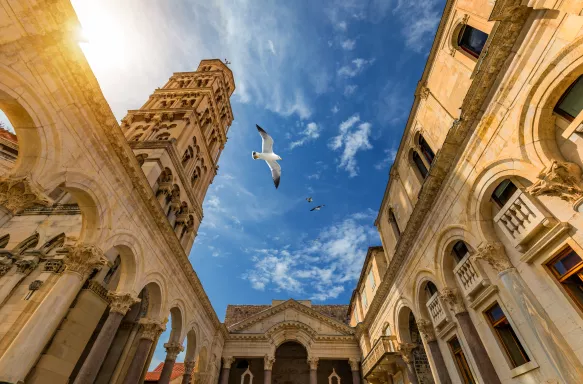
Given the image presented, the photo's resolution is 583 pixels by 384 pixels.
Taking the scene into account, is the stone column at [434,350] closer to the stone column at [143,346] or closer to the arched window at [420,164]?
the arched window at [420,164]

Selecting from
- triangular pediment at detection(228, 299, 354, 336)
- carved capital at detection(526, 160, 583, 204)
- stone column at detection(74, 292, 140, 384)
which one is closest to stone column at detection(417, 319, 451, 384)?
carved capital at detection(526, 160, 583, 204)

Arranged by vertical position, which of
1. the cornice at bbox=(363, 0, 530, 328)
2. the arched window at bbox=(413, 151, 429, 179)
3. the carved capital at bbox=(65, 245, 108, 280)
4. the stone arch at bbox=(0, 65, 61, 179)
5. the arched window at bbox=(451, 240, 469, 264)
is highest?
the arched window at bbox=(413, 151, 429, 179)

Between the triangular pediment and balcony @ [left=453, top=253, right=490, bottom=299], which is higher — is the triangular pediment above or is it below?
above

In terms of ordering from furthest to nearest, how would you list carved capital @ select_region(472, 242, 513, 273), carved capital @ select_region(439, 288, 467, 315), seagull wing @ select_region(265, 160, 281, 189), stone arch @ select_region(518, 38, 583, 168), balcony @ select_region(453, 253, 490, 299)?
seagull wing @ select_region(265, 160, 281, 189) < carved capital @ select_region(439, 288, 467, 315) < balcony @ select_region(453, 253, 490, 299) < carved capital @ select_region(472, 242, 513, 273) < stone arch @ select_region(518, 38, 583, 168)

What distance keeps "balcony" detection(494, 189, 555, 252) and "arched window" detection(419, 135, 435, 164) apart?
219 inches

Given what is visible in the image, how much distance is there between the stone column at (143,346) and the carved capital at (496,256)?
45.6ft

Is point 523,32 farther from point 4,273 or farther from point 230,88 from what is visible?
point 230,88

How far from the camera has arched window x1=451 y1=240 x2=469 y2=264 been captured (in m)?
10.2

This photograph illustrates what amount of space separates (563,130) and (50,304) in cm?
1447

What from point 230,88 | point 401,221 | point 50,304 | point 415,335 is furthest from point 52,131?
point 230,88

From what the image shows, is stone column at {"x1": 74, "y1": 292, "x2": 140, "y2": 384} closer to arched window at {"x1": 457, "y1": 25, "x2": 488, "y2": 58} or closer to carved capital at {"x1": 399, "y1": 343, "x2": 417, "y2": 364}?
carved capital at {"x1": 399, "y1": 343, "x2": 417, "y2": 364}

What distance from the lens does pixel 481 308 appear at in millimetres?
8945

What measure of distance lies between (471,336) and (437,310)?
2451 millimetres

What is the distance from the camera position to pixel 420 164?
46.2ft
